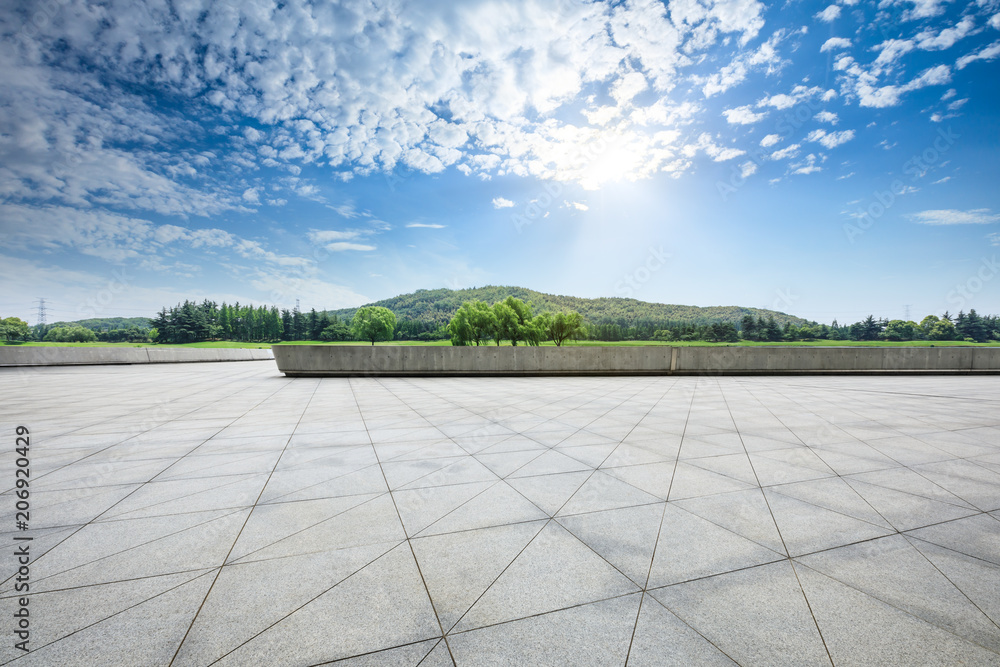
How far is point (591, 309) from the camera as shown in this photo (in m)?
175

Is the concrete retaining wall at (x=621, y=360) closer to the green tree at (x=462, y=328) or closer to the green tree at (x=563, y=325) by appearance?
the green tree at (x=462, y=328)

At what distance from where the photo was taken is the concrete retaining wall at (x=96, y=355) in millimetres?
20348

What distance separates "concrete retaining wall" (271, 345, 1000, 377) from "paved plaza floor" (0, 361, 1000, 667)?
971 cm

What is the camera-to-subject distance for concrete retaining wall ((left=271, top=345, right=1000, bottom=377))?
54.3ft

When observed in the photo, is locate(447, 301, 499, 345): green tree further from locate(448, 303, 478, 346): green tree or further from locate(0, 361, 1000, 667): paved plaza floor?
locate(0, 361, 1000, 667): paved plaza floor

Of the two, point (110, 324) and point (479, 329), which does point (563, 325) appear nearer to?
point (479, 329)

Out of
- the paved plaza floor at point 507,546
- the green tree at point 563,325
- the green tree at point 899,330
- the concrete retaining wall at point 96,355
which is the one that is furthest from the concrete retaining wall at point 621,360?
the green tree at point 899,330

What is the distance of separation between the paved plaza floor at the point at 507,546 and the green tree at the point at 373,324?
97.2 meters

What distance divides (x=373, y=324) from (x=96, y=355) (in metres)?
79.0

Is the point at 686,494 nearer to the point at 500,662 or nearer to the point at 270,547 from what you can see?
the point at 500,662

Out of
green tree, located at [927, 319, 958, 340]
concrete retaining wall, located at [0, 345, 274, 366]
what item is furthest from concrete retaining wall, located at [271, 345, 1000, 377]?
green tree, located at [927, 319, 958, 340]

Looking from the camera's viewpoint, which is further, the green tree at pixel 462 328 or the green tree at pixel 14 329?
the green tree at pixel 462 328

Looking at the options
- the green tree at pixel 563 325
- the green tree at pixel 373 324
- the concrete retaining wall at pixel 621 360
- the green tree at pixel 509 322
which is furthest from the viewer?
the green tree at pixel 373 324

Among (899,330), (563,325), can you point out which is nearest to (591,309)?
(563,325)
